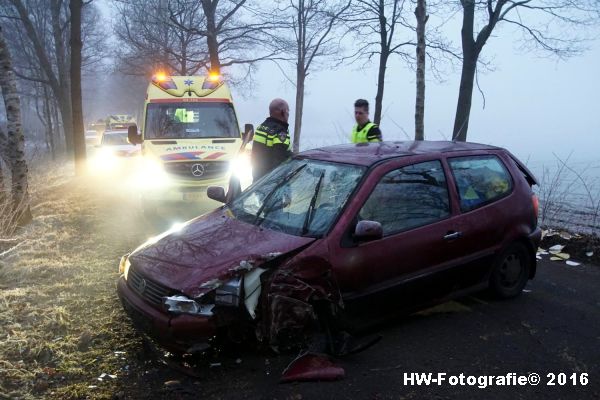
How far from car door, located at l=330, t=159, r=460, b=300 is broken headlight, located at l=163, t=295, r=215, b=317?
40.5 inches

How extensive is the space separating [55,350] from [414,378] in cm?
283

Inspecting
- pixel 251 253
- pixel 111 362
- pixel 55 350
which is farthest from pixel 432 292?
pixel 55 350

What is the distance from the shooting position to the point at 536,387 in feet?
11.4

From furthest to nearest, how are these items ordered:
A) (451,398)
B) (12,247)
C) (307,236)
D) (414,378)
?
(12,247) → (307,236) → (414,378) → (451,398)

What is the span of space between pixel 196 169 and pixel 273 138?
9.65 feet

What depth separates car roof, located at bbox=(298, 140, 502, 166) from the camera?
4.42m

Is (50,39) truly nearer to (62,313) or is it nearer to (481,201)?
(62,313)

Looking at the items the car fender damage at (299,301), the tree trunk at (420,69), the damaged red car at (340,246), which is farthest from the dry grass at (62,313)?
the tree trunk at (420,69)

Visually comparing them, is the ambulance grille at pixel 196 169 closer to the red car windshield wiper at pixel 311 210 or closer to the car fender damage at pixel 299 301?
the red car windshield wiper at pixel 311 210

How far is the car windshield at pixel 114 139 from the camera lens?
1920cm

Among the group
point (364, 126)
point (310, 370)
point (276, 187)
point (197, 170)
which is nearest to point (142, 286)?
point (310, 370)

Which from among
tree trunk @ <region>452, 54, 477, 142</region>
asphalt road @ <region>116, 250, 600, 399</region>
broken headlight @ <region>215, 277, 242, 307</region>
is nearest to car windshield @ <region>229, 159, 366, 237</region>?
broken headlight @ <region>215, 277, 242, 307</region>

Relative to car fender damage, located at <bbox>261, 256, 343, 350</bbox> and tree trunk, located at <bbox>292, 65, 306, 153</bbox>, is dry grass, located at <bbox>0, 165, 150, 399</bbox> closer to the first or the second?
car fender damage, located at <bbox>261, 256, 343, 350</bbox>

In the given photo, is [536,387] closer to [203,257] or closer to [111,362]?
[203,257]
